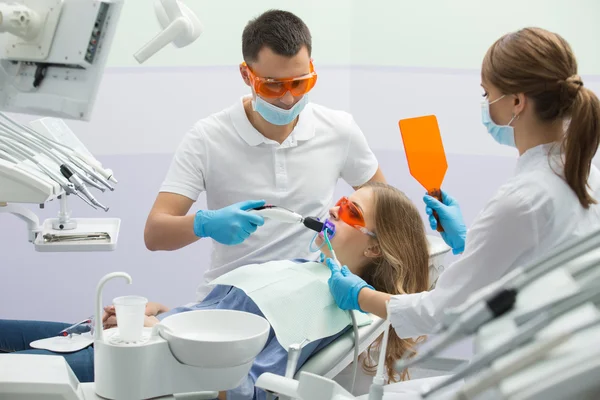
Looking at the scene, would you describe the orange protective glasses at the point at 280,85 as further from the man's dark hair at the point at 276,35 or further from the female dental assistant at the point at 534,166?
the female dental assistant at the point at 534,166

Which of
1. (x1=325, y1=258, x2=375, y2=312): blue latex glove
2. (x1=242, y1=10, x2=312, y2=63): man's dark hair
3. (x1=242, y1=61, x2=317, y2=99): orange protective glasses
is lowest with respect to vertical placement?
(x1=325, y1=258, x2=375, y2=312): blue latex glove

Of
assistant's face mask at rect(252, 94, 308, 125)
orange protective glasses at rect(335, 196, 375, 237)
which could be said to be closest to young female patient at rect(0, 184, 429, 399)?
orange protective glasses at rect(335, 196, 375, 237)

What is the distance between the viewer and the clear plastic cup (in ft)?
4.86

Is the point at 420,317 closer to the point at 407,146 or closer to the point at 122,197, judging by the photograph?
the point at 407,146

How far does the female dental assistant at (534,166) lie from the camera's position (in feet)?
4.91

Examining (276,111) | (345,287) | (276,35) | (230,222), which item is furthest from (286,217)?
(276,35)

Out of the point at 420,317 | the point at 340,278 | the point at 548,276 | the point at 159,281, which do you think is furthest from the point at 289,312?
the point at 159,281

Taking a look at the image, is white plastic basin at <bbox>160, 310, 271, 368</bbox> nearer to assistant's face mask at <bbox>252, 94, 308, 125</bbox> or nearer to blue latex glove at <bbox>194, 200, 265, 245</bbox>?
blue latex glove at <bbox>194, 200, 265, 245</bbox>

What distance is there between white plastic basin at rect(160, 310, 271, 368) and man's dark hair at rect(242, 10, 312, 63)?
3.29 ft

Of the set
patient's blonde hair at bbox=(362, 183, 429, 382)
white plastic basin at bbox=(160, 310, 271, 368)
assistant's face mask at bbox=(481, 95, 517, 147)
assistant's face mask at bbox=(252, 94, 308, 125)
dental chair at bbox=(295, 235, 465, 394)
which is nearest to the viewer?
white plastic basin at bbox=(160, 310, 271, 368)

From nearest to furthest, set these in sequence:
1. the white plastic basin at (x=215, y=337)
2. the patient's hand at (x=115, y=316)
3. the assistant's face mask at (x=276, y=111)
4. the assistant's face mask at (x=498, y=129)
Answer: the white plastic basin at (x=215, y=337)
the assistant's face mask at (x=498, y=129)
the patient's hand at (x=115, y=316)
the assistant's face mask at (x=276, y=111)

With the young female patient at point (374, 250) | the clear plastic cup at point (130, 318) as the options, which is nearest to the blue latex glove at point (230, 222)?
the young female patient at point (374, 250)

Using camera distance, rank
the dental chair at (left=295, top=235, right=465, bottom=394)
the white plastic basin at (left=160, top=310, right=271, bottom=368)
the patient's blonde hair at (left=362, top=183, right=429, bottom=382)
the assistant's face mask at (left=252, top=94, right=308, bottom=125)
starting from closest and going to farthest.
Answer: the white plastic basin at (left=160, top=310, right=271, bottom=368)
the dental chair at (left=295, top=235, right=465, bottom=394)
the patient's blonde hair at (left=362, top=183, right=429, bottom=382)
the assistant's face mask at (left=252, top=94, right=308, bottom=125)

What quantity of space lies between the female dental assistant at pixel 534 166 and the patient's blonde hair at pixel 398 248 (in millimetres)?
591
